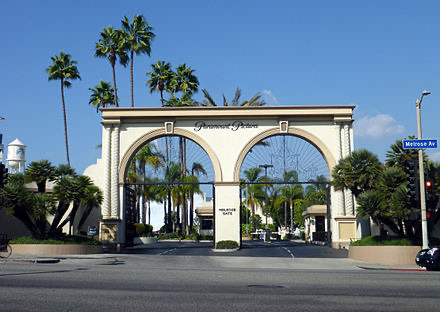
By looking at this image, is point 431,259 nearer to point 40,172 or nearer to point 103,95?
point 40,172

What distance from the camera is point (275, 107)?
35219 mm

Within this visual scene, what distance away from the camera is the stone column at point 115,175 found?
3531cm

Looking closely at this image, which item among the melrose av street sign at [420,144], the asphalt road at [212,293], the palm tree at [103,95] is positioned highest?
the palm tree at [103,95]

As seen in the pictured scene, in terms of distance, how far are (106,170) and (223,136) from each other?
359 inches

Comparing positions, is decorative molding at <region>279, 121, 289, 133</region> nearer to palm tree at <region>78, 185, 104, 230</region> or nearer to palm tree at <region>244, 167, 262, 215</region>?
palm tree at <region>78, 185, 104, 230</region>

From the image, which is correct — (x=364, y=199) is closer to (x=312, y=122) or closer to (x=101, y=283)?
(x=312, y=122)

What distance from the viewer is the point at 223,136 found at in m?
35.8

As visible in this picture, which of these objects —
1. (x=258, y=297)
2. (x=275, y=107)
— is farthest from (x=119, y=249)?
(x=258, y=297)

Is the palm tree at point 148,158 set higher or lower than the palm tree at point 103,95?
lower

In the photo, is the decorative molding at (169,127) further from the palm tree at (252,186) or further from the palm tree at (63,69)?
the palm tree at (252,186)

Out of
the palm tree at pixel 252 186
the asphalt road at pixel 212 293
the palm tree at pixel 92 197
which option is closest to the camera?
the asphalt road at pixel 212 293

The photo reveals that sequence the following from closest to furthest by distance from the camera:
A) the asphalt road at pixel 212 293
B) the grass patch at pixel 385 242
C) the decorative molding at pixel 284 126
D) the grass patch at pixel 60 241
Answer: the asphalt road at pixel 212 293 < the grass patch at pixel 385 242 < the grass patch at pixel 60 241 < the decorative molding at pixel 284 126

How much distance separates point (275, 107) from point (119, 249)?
15.5 metres

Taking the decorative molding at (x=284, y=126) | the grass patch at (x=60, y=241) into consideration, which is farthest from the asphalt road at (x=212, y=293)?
the decorative molding at (x=284, y=126)
